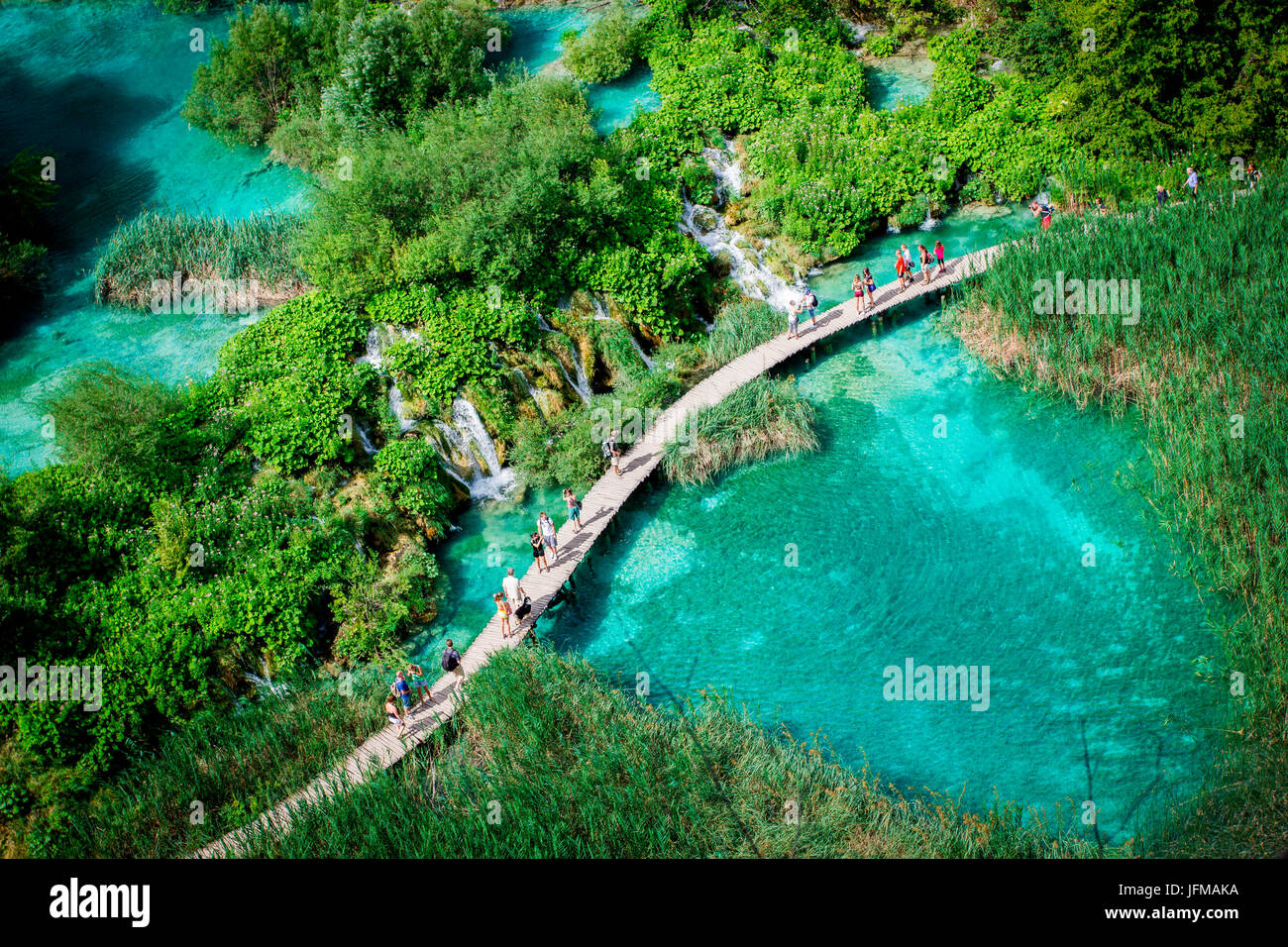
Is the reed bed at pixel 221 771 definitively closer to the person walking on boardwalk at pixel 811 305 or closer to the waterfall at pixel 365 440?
the waterfall at pixel 365 440

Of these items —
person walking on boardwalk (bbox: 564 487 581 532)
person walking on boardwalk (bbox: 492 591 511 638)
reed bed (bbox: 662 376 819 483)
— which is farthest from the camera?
reed bed (bbox: 662 376 819 483)

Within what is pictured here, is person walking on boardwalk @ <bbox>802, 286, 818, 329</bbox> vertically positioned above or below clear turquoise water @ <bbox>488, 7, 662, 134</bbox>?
below

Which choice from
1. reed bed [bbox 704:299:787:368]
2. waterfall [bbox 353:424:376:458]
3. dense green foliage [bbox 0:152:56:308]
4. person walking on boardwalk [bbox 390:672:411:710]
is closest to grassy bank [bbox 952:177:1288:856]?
reed bed [bbox 704:299:787:368]

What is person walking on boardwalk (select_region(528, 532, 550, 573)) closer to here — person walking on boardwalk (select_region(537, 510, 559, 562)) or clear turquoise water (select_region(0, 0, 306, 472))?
person walking on boardwalk (select_region(537, 510, 559, 562))
